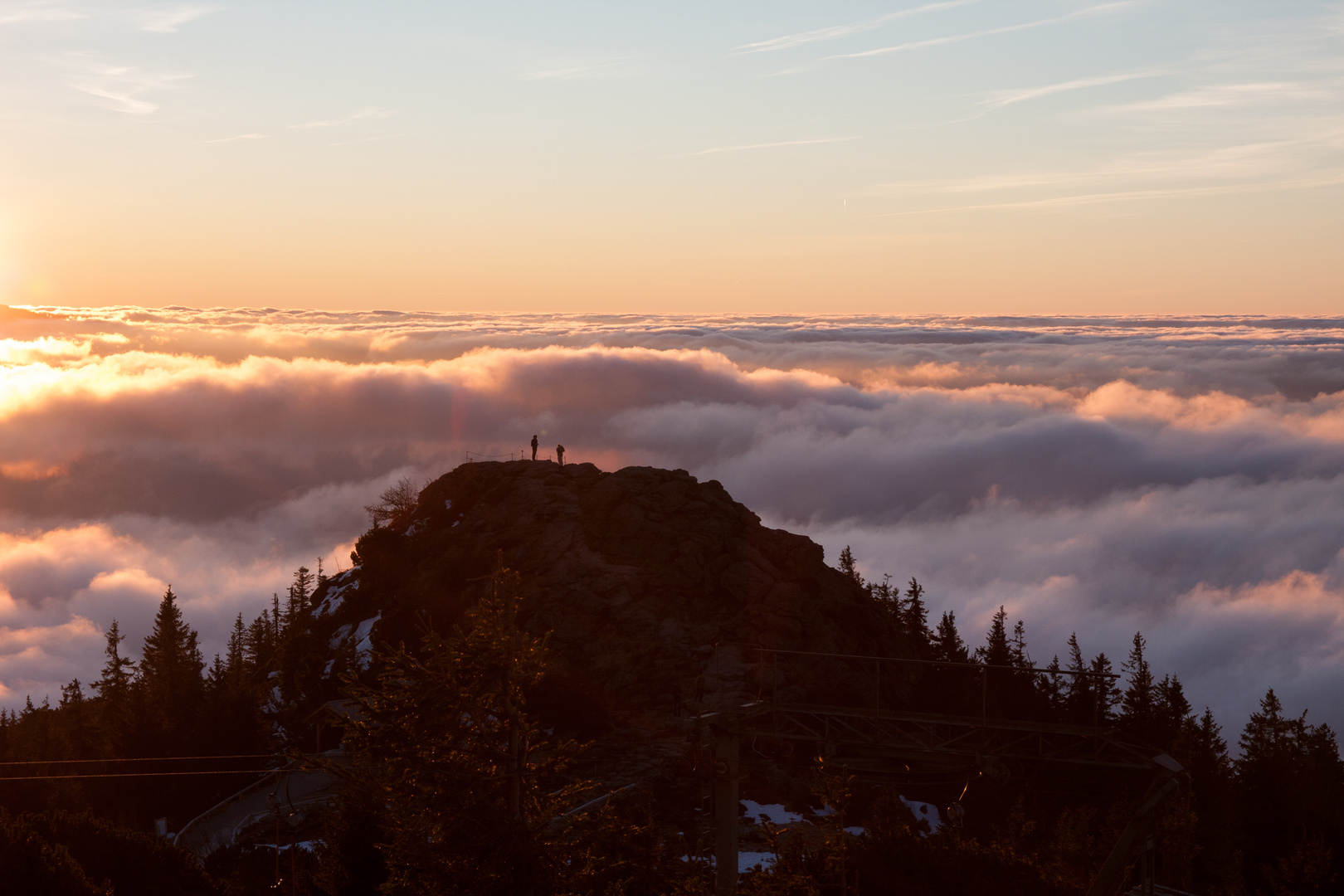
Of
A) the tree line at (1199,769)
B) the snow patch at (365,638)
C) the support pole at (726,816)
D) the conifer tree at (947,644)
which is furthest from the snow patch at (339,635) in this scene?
the support pole at (726,816)

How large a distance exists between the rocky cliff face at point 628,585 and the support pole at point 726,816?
122 feet

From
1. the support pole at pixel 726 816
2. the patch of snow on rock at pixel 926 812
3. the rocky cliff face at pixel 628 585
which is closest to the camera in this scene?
the support pole at pixel 726 816

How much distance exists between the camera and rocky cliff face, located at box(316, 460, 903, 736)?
278 feet

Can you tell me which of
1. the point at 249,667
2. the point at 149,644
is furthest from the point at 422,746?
the point at 149,644

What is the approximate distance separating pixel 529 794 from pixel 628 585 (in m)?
62.6

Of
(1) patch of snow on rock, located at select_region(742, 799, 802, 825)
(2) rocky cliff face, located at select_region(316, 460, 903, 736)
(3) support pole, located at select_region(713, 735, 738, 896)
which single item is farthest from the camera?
(2) rocky cliff face, located at select_region(316, 460, 903, 736)

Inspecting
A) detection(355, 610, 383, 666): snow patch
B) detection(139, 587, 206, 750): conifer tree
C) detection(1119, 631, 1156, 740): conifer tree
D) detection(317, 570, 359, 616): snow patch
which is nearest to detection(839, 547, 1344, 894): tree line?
detection(1119, 631, 1156, 740): conifer tree

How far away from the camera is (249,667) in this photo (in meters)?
108

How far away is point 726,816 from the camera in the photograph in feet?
136

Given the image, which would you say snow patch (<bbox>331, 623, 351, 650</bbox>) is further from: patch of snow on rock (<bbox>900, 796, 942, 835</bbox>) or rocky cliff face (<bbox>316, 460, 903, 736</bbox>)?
patch of snow on rock (<bbox>900, 796, 942, 835</bbox>)

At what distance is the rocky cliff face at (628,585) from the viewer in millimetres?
84688

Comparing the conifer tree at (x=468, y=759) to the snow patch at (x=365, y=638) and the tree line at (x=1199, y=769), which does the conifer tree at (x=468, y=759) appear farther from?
the snow patch at (x=365, y=638)

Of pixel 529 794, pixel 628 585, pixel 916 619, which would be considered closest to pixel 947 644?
pixel 916 619

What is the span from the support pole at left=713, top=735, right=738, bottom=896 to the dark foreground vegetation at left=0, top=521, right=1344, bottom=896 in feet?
6.42
